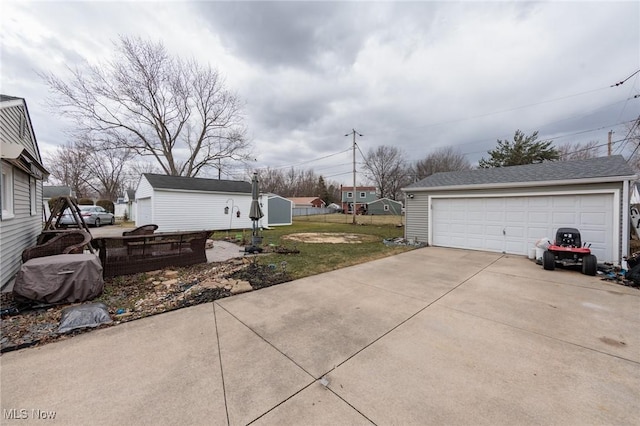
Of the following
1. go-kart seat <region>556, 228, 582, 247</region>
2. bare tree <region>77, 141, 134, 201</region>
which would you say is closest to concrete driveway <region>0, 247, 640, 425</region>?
go-kart seat <region>556, 228, 582, 247</region>

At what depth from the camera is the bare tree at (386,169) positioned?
4009cm

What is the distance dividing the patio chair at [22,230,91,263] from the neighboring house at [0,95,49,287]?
613 millimetres

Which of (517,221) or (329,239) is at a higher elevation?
(517,221)

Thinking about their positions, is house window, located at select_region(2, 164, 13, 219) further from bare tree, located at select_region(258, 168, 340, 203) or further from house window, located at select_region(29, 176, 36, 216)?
bare tree, located at select_region(258, 168, 340, 203)

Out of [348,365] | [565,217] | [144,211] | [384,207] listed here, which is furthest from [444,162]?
[348,365]

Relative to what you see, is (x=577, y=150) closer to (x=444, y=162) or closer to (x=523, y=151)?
(x=523, y=151)

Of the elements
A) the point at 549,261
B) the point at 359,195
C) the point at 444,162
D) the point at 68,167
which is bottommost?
the point at 549,261

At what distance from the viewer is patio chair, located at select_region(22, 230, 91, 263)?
4.32 metres

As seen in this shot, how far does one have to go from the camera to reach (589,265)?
18.5 feet

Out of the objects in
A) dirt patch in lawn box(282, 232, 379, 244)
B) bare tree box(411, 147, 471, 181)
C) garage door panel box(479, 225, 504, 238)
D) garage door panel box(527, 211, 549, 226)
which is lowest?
dirt patch in lawn box(282, 232, 379, 244)

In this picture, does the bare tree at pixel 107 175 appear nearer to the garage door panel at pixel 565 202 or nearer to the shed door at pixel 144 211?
the shed door at pixel 144 211

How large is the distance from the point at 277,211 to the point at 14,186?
15.5 m

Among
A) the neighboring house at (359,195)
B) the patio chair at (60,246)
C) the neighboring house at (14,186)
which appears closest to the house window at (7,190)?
the neighboring house at (14,186)

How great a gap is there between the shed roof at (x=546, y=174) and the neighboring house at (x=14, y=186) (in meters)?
11.9
